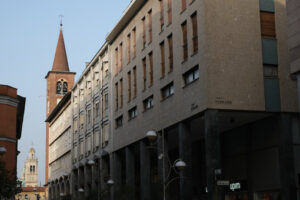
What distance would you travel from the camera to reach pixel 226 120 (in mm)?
37000

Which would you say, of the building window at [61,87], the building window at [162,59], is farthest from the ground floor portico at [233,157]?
the building window at [61,87]

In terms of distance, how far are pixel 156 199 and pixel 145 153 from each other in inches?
502

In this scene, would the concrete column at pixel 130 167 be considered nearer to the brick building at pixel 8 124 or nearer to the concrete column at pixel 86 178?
the brick building at pixel 8 124

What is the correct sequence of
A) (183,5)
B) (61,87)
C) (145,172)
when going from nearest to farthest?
(183,5) < (145,172) < (61,87)

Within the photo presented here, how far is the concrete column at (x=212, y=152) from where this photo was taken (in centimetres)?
3234

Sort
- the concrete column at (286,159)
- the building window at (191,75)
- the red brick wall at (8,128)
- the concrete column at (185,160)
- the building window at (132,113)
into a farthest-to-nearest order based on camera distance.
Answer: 1. the building window at (132,113)
2. the red brick wall at (8,128)
3. the concrete column at (185,160)
4. the building window at (191,75)
5. the concrete column at (286,159)

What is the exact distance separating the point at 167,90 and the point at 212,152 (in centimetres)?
937

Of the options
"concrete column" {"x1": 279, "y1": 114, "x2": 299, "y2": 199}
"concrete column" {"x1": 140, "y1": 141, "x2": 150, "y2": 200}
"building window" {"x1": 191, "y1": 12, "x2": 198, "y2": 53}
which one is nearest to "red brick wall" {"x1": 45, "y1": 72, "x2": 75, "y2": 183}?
"concrete column" {"x1": 140, "y1": 141, "x2": 150, "y2": 200}

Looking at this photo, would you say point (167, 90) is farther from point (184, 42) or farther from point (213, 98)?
point (213, 98)

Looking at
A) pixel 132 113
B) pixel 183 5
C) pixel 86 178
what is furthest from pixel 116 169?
pixel 183 5

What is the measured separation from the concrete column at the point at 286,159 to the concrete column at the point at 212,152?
4.35 metres

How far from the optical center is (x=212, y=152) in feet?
107

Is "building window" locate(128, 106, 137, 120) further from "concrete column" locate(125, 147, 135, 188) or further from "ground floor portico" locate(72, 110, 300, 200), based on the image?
"ground floor portico" locate(72, 110, 300, 200)

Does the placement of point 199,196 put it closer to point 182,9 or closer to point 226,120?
point 226,120
